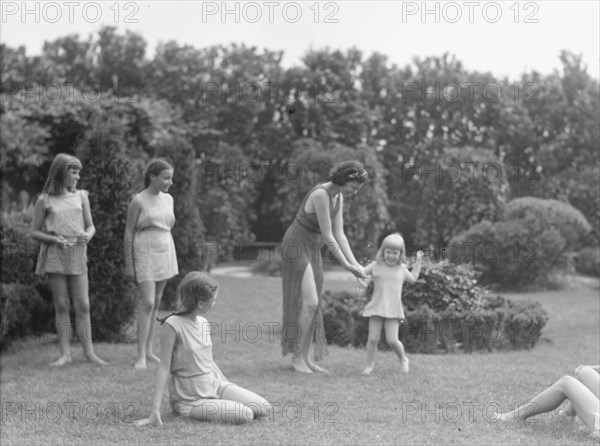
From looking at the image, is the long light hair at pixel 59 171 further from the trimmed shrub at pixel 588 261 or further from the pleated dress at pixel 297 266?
the trimmed shrub at pixel 588 261

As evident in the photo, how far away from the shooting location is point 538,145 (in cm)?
2053

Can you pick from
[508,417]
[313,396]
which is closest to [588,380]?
[508,417]

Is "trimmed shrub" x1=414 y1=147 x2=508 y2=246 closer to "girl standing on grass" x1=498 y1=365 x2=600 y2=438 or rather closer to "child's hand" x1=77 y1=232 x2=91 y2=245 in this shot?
"child's hand" x1=77 y1=232 x2=91 y2=245

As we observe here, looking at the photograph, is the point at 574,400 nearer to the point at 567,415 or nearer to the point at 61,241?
the point at 567,415

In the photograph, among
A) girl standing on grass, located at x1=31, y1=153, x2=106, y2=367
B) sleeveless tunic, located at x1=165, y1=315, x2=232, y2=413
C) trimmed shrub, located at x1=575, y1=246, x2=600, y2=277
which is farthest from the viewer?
trimmed shrub, located at x1=575, y1=246, x2=600, y2=277

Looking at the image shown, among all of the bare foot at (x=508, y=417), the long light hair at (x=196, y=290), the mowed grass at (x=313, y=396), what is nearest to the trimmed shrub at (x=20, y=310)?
the mowed grass at (x=313, y=396)

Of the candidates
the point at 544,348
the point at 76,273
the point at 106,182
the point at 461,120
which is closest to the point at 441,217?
the point at 461,120

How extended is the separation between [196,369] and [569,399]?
8.03 ft

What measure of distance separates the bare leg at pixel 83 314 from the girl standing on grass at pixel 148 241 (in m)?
0.53

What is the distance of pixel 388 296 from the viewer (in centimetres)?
721

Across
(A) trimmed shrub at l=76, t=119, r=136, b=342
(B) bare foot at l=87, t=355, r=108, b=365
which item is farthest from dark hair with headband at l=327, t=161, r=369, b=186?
(A) trimmed shrub at l=76, t=119, r=136, b=342

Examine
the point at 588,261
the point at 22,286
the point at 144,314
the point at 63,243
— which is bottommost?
the point at 588,261

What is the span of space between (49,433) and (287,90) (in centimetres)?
1613

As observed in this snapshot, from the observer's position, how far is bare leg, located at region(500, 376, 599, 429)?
16.4 feet
